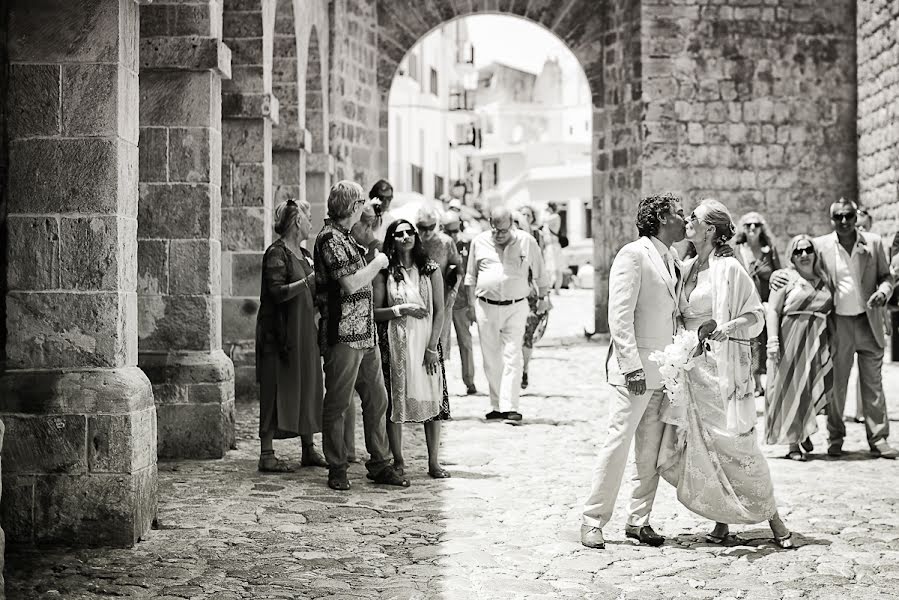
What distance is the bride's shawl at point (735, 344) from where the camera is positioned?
577cm

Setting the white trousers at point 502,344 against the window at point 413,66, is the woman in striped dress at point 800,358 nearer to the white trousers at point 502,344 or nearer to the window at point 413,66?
the white trousers at point 502,344

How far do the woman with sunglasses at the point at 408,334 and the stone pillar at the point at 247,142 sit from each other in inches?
119

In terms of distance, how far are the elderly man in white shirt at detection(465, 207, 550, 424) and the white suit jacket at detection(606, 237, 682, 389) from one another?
4.45 m

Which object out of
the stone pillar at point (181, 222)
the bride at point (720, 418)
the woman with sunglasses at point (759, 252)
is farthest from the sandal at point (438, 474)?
the woman with sunglasses at point (759, 252)

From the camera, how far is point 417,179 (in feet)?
137

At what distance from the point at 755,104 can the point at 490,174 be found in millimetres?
57472

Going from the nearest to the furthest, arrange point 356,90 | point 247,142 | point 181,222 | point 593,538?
point 593,538 → point 181,222 → point 247,142 → point 356,90

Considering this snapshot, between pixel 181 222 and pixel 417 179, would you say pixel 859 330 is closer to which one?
pixel 181 222

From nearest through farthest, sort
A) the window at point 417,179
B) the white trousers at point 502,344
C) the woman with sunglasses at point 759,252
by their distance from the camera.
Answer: the white trousers at point 502,344, the woman with sunglasses at point 759,252, the window at point 417,179

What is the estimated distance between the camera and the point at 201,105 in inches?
320

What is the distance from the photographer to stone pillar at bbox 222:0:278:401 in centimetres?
1007

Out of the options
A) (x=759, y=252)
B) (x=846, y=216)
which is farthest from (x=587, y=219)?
(x=846, y=216)

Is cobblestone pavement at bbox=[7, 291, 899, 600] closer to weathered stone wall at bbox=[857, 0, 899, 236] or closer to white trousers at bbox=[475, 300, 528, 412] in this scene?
white trousers at bbox=[475, 300, 528, 412]

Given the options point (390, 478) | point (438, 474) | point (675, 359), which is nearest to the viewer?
point (675, 359)
